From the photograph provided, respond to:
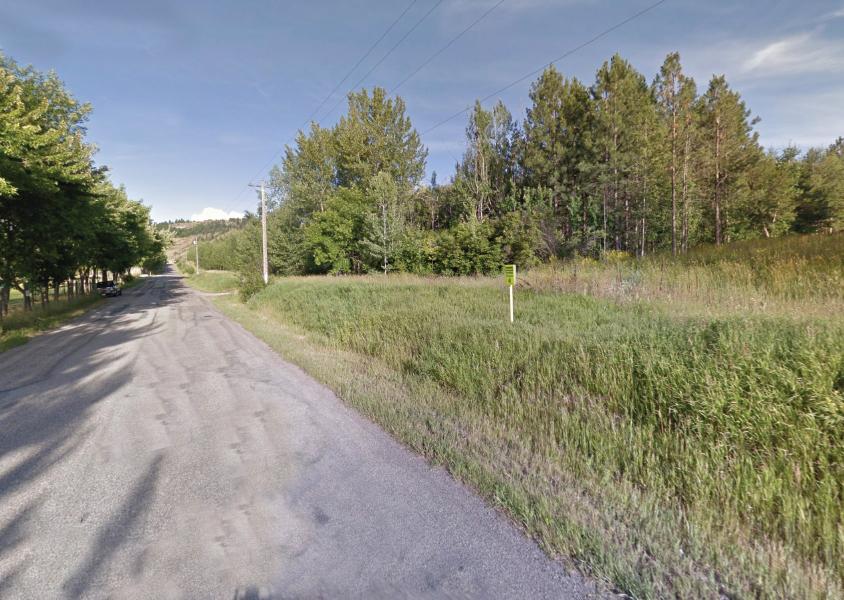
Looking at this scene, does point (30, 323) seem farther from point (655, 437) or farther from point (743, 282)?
point (743, 282)

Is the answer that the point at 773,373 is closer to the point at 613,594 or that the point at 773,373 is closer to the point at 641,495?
the point at 641,495

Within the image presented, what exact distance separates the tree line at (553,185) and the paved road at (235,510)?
20.8 metres

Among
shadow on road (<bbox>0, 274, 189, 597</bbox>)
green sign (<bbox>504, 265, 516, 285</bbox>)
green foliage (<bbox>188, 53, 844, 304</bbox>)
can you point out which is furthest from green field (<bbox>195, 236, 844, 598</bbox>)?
green foliage (<bbox>188, 53, 844, 304</bbox>)

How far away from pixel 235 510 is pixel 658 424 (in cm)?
397

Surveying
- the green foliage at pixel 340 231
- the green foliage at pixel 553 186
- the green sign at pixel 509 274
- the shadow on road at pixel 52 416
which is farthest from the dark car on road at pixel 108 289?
the green sign at pixel 509 274

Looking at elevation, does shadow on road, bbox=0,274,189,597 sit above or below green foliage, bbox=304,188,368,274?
below

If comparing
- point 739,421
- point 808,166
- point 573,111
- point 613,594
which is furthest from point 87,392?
point 808,166

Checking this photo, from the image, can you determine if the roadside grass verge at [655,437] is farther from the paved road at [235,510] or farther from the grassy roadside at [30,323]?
the grassy roadside at [30,323]

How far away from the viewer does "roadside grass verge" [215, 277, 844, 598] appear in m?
2.10

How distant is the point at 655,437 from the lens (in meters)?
3.38

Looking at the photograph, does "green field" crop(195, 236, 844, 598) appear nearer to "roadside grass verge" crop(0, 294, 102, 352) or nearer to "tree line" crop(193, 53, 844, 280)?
"roadside grass verge" crop(0, 294, 102, 352)

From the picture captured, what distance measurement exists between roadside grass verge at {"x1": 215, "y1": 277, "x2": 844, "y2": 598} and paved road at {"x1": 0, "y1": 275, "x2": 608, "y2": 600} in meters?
0.39

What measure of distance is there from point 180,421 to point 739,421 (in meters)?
6.11

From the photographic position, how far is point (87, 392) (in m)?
5.70
